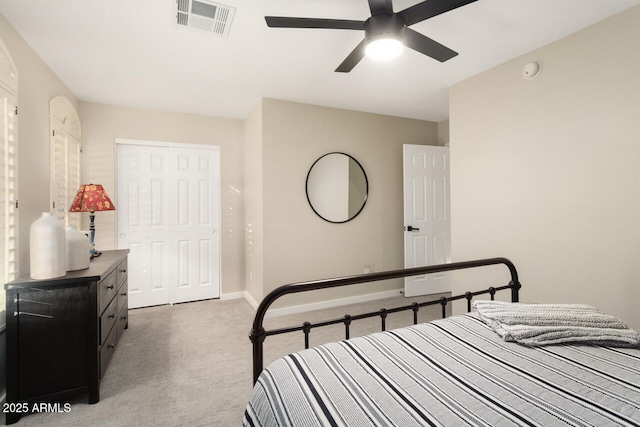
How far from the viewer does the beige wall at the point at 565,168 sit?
1.90m

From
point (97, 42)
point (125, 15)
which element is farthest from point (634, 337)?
point (97, 42)

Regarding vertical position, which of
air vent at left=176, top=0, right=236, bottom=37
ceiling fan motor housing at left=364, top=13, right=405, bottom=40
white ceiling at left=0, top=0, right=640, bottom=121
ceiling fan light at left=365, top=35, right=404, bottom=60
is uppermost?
white ceiling at left=0, top=0, right=640, bottom=121

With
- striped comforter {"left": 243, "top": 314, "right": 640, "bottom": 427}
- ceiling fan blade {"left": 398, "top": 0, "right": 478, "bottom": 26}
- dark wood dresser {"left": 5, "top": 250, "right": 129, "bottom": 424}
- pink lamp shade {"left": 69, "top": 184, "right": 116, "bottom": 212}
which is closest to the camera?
→ striped comforter {"left": 243, "top": 314, "right": 640, "bottom": 427}

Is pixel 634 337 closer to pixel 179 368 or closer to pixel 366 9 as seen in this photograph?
pixel 366 9

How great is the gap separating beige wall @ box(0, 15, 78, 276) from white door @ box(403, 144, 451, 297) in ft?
12.0

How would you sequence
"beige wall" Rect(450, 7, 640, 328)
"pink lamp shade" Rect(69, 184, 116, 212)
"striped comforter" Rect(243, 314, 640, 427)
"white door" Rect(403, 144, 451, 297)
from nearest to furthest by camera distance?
"striped comforter" Rect(243, 314, 640, 427), "beige wall" Rect(450, 7, 640, 328), "pink lamp shade" Rect(69, 184, 116, 212), "white door" Rect(403, 144, 451, 297)

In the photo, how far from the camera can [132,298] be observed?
365 centimetres

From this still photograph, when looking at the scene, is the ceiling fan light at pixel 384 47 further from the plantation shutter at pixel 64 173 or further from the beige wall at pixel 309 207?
the plantation shutter at pixel 64 173

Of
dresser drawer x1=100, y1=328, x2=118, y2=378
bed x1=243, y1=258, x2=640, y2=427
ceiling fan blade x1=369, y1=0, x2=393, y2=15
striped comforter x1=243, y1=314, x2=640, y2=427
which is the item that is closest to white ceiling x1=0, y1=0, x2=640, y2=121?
ceiling fan blade x1=369, y1=0, x2=393, y2=15

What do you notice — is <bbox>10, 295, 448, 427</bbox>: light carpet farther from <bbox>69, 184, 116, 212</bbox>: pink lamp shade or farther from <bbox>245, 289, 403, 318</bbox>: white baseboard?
<bbox>69, 184, 116, 212</bbox>: pink lamp shade

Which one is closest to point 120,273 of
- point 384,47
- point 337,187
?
point 337,187

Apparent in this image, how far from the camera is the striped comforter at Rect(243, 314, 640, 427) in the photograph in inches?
32.0

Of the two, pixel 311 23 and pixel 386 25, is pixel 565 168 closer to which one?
pixel 386 25

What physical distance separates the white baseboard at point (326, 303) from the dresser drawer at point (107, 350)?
1.41m
